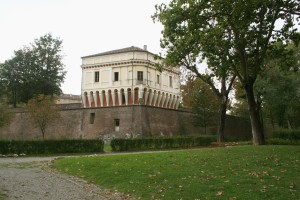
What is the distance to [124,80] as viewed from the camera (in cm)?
4116

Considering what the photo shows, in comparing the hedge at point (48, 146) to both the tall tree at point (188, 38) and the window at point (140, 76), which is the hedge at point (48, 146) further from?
the window at point (140, 76)

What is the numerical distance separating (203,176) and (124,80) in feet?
104

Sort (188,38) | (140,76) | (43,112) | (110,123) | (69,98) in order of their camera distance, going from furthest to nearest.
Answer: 1. (69,98)
2. (140,76)
3. (110,123)
4. (43,112)
5. (188,38)

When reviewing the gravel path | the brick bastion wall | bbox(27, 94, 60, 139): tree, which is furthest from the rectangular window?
the gravel path

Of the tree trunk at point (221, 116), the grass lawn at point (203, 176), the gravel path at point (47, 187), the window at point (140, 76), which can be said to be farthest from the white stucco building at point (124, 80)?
the gravel path at point (47, 187)

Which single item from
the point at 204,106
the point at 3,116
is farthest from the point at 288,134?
the point at 3,116

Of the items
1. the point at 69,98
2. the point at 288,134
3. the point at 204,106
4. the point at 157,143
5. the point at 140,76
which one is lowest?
the point at 157,143

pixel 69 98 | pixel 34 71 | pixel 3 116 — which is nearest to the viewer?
pixel 3 116

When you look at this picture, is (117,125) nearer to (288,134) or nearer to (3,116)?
(3,116)

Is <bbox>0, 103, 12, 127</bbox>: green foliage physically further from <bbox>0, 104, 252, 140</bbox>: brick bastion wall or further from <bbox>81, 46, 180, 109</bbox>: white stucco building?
<bbox>81, 46, 180, 109</bbox>: white stucco building

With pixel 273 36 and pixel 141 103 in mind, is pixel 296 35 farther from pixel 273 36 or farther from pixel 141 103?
pixel 141 103

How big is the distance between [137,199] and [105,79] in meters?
34.8

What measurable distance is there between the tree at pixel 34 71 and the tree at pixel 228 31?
114 ft

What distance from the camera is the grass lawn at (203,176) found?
838 cm
